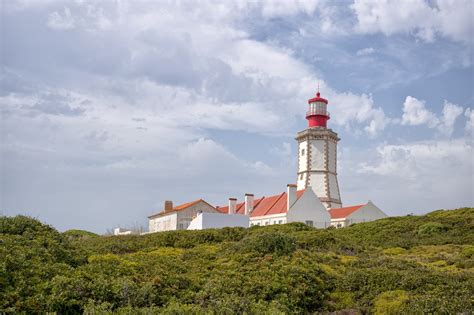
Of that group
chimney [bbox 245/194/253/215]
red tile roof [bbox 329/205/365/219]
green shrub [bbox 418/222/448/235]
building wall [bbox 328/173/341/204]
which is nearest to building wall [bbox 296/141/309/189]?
building wall [bbox 328/173/341/204]

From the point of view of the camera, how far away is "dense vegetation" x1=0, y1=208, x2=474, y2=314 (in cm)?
896

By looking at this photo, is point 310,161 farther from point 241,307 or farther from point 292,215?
point 241,307

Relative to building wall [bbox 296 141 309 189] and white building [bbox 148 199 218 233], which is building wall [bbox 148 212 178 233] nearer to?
white building [bbox 148 199 218 233]

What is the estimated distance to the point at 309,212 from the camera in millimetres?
37375

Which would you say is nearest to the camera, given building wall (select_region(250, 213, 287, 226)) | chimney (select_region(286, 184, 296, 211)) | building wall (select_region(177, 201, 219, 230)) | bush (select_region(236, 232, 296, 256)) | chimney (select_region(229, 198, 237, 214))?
bush (select_region(236, 232, 296, 256))

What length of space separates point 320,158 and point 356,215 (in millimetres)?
7477

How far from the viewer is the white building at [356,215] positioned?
3988 centimetres

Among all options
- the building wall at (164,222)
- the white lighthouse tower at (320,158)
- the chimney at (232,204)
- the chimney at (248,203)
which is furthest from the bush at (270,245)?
the white lighthouse tower at (320,158)

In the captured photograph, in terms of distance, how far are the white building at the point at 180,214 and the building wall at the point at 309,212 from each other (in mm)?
5769

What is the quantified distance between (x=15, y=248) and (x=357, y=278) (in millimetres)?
7998

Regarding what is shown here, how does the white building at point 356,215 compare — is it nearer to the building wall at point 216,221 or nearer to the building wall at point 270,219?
the building wall at point 270,219

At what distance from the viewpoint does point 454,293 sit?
37.6 ft

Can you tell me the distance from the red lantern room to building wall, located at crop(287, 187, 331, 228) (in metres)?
11.3

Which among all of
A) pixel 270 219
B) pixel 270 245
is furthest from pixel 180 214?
pixel 270 245
